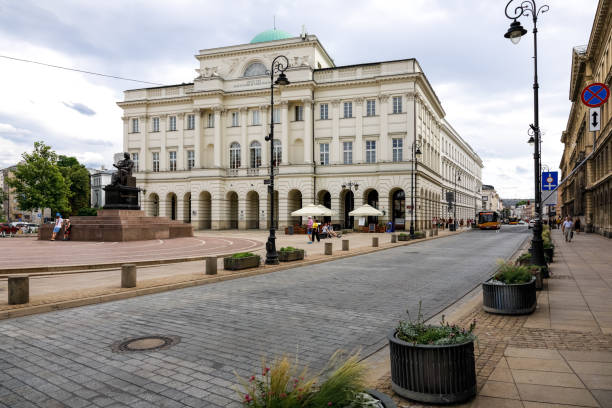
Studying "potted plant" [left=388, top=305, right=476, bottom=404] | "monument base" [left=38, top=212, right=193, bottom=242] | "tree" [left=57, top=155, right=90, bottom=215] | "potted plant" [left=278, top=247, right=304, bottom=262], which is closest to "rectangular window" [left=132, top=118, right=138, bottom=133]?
"tree" [left=57, top=155, right=90, bottom=215]

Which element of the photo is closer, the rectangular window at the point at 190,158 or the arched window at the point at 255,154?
the arched window at the point at 255,154

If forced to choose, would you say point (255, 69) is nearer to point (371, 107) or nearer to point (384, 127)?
point (371, 107)

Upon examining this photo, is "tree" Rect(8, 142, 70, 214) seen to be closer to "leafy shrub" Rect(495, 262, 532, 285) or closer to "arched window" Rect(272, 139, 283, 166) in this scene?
"arched window" Rect(272, 139, 283, 166)

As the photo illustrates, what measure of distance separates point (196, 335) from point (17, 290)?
4.60 metres

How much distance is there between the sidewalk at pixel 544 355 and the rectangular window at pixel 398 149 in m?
40.0

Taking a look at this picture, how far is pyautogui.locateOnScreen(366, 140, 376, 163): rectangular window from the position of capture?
50812 millimetres

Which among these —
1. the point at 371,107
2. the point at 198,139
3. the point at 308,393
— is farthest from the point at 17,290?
the point at 198,139

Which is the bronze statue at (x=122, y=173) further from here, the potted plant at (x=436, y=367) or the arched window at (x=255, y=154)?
the potted plant at (x=436, y=367)

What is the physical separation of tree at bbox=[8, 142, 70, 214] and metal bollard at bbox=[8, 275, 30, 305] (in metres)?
51.1

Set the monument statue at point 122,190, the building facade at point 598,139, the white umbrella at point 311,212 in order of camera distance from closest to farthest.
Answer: the monument statue at point 122,190 → the building facade at point 598,139 → the white umbrella at point 311,212

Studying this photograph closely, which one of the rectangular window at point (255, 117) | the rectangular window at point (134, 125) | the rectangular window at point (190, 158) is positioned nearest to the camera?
the rectangular window at point (255, 117)

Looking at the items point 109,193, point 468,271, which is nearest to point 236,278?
point 468,271

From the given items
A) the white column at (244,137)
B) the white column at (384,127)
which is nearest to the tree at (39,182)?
the white column at (244,137)

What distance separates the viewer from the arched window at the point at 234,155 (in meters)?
56.9
